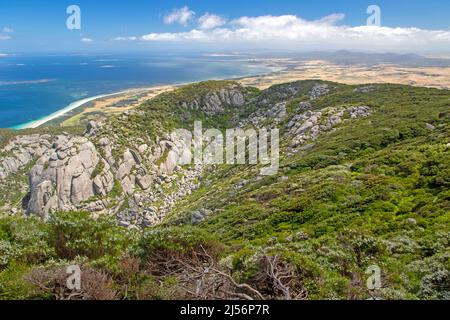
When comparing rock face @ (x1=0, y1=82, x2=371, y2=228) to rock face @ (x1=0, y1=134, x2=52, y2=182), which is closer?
rock face @ (x1=0, y1=82, x2=371, y2=228)

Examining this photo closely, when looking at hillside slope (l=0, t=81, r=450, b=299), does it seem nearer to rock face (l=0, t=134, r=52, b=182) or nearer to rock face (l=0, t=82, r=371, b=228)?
rock face (l=0, t=82, r=371, b=228)

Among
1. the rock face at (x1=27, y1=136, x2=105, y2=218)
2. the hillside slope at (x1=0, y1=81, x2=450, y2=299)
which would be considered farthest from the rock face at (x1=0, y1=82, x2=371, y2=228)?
the hillside slope at (x1=0, y1=81, x2=450, y2=299)

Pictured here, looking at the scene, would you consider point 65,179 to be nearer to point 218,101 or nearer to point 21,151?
point 21,151

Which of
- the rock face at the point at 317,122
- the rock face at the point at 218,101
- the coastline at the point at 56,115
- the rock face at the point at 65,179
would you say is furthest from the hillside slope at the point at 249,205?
the coastline at the point at 56,115

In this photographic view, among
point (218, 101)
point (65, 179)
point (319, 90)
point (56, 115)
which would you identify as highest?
point (319, 90)

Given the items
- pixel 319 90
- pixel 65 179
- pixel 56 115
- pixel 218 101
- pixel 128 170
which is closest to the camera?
pixel 65 179

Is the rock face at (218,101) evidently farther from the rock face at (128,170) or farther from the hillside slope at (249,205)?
the rock face at (128,170)

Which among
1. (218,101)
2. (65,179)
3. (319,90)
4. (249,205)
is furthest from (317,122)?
(65,179)
